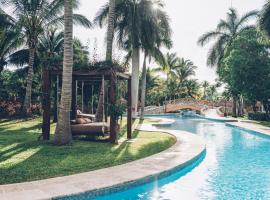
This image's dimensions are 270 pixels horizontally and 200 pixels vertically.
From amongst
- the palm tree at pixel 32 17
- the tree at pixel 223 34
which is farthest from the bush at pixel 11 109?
the tree at pixel 223 34

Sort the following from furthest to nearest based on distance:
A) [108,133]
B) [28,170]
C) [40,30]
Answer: [40,30]
[108,133]
[28,170]

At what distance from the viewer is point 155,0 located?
28844 millimetres

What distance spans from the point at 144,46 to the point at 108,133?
46.0 feet

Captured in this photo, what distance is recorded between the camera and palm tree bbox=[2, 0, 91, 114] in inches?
971

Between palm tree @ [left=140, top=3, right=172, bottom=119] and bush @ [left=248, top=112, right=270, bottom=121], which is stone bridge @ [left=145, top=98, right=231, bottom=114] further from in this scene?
palm tree @ [left=140, top=3, right=172, bottom=119]

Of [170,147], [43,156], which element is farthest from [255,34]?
[43,156]

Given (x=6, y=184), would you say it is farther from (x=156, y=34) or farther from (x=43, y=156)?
(x=156, y=34)

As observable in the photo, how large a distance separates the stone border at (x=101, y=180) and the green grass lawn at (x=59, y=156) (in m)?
0.47

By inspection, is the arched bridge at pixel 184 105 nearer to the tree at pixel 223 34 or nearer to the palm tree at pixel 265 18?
the tree at pixel 223 34

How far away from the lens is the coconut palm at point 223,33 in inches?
1526

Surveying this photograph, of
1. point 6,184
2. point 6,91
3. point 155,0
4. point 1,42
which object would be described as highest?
point 155,0

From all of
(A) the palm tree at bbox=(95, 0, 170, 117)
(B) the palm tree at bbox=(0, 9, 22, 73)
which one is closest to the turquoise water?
(A) the palm tree at bbox=(95, 0, 170, 117)

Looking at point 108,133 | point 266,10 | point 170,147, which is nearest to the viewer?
point 170,147

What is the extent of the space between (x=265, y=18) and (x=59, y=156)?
64.6 ft
